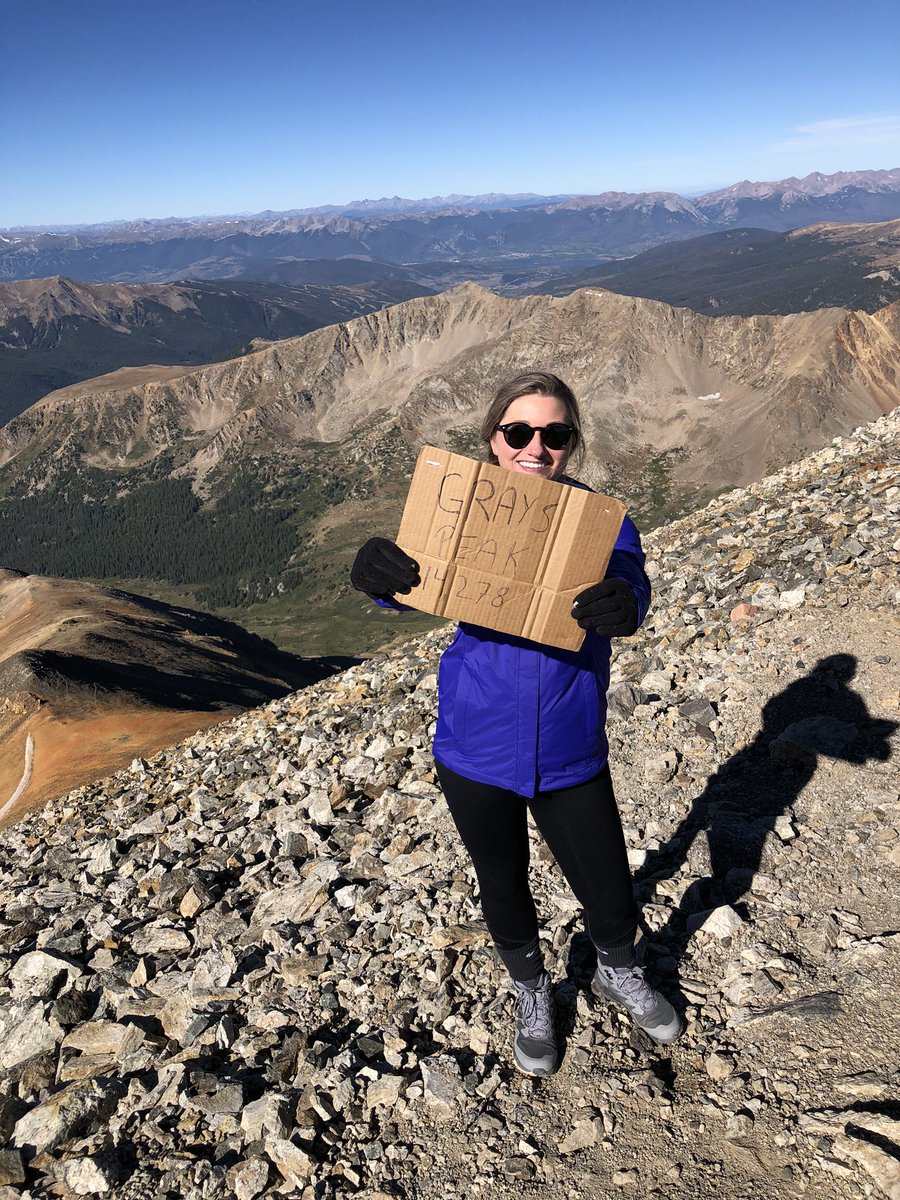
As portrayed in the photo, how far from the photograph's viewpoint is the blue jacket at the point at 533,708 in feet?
13.5

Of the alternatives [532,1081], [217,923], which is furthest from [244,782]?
[532,1081]

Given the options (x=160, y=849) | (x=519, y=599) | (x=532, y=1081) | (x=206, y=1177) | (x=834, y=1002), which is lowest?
(x=160, y=849)

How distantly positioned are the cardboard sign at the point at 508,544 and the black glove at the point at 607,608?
12cm

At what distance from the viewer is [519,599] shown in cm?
400

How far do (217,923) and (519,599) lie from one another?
6224 mm

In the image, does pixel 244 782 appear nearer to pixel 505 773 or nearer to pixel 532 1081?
pixel 532 1081

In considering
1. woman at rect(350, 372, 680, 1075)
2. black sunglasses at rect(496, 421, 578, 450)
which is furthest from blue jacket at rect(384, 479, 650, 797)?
black sunglasses at rect(496, 421, 578, 450)

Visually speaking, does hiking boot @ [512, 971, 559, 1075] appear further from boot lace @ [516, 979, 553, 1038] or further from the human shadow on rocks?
the human shadow on rocks

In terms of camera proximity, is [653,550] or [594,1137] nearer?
[594,1137]

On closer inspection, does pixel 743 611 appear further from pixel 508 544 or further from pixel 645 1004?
pixel 508 544

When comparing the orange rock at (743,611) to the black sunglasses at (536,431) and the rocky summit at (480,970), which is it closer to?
the rocky summit at (480,970)

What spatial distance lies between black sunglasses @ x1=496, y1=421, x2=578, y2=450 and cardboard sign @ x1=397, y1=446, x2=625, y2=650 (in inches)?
16.3

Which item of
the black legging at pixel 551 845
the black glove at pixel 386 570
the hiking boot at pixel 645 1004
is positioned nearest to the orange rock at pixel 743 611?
the hiking boot at pixel 645 1004

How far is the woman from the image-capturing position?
4.12 m
